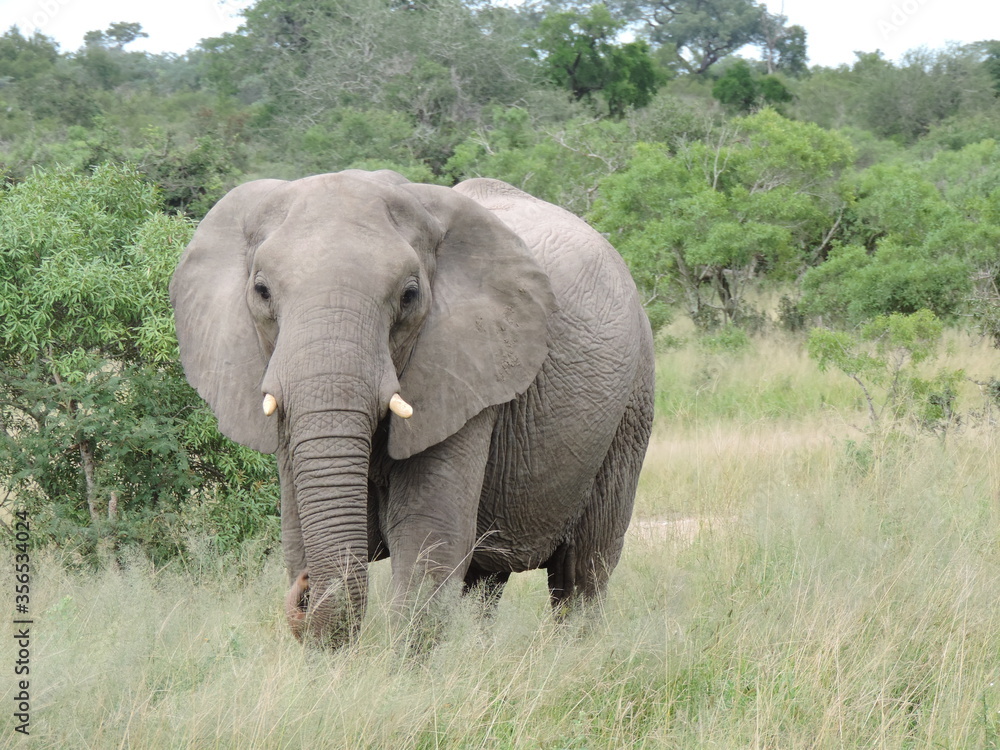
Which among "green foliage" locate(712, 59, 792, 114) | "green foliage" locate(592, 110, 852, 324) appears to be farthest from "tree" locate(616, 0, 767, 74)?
"green foliage" locate(592, 110, 852, 324)

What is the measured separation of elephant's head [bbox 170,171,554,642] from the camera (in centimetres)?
357

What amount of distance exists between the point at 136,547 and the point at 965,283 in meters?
8.84

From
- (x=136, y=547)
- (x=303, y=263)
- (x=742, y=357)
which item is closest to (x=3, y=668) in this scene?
(x=303, y=263)

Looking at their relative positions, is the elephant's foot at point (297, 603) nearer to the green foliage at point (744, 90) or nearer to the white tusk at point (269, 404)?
the white tusk at point (269, 404)

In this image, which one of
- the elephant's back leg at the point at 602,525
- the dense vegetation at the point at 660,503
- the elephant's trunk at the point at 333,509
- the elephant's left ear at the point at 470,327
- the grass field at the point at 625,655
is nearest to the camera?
the grass field at the point at 625,655

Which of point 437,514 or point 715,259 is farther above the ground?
point 715,259

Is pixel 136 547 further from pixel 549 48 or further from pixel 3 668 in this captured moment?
pixel 549 48

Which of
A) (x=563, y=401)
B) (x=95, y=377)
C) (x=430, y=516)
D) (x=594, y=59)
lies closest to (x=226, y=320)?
(x=430, y=516)

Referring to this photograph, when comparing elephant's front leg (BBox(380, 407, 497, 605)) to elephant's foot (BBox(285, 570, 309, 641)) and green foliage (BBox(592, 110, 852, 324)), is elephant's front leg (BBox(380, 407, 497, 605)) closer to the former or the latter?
elephant's foot (BBox(285, 570, 309, 641))

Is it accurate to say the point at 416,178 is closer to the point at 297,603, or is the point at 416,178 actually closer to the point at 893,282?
the point at 893,282

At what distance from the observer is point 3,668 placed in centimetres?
364

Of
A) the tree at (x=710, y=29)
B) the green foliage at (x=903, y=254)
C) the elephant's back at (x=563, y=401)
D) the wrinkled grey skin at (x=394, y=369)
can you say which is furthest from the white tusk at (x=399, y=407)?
the tree at (x=710, y=29)

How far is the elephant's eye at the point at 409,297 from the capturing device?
382 cm

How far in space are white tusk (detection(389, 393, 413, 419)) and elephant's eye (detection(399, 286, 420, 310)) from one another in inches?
13.2
